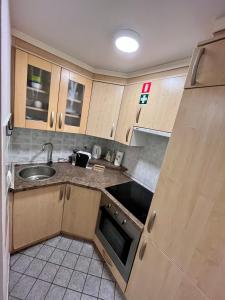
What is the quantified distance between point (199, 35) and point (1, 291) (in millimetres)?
1867

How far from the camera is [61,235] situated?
73.7 inches

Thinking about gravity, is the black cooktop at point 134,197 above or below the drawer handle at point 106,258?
above

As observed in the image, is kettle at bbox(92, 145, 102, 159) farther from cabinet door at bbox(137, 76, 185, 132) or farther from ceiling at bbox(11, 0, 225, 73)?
ceiling at bbox(11, 0, 225, 73)

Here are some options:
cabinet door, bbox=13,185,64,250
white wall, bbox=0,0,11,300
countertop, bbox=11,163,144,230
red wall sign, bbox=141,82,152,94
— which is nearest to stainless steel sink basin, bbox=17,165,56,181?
countertop, bbox=11,163,144,230

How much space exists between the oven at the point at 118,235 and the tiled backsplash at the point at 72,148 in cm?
60

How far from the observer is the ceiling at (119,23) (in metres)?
0.77

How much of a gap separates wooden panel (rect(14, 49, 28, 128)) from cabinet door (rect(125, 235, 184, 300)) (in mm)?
1509

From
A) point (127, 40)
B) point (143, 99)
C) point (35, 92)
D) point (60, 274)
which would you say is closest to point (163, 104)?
point (143, 99)

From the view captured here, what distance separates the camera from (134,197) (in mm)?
1571

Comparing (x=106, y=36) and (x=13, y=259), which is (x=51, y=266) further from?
(x=106, y=36)

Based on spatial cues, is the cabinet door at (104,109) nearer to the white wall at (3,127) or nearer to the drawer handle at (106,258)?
the white wall at (3,127)

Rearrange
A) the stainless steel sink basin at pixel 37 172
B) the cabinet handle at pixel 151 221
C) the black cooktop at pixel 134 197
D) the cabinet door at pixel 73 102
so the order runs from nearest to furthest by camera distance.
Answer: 1. the cabinet handle at pixel 151 221
2. the black cooktop at pixel 134 197
3. the cabinet door at pixel 73 102
4. the stainless steel sink basin at pixel 37 172

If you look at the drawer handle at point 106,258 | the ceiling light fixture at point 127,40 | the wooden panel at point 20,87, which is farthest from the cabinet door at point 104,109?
the drawer handle at point 106,258

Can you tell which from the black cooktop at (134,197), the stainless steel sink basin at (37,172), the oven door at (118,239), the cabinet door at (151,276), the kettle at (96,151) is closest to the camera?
the cabinet door at (151,276)
